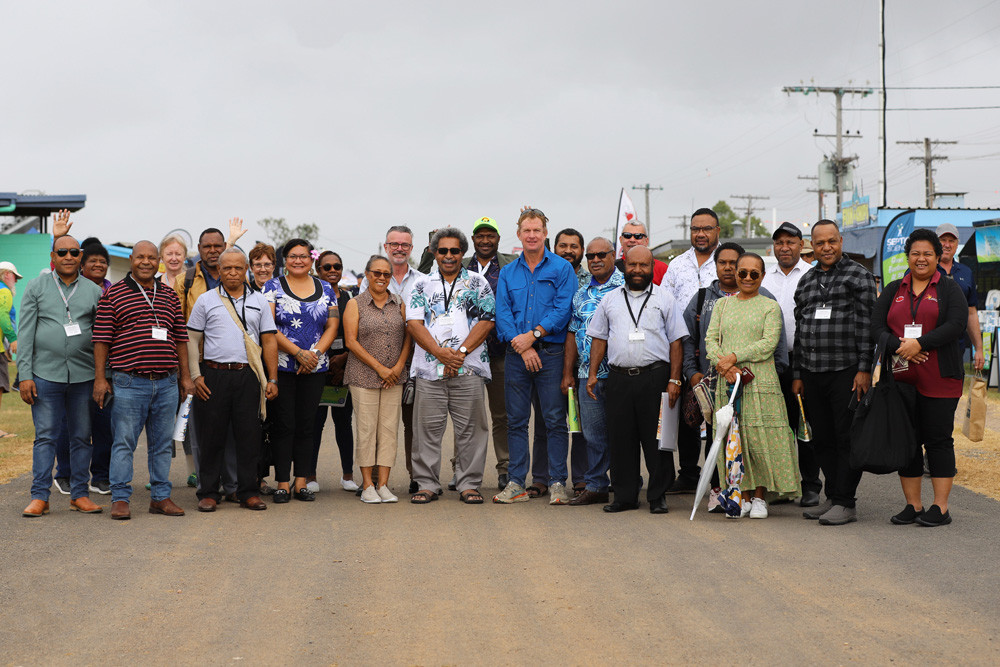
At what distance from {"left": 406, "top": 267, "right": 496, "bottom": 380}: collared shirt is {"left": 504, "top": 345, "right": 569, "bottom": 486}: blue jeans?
0.37 meters

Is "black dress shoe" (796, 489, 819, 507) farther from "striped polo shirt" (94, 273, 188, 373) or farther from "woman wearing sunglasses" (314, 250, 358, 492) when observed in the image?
"striped polo shirt" (94, 273, 188, 373)

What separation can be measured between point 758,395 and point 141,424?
4700 mm

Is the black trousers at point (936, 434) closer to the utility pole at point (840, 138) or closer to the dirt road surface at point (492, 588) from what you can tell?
the dirt road surface at point (492, 588)

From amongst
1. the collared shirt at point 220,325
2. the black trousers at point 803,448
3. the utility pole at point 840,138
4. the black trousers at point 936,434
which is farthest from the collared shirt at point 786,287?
the utility pole at point 840,138

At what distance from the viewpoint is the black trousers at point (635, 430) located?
7.89m

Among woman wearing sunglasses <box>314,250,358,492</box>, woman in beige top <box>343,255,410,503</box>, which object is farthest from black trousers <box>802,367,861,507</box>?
woman wearing sunglasses <box>314,250,358,492</box>

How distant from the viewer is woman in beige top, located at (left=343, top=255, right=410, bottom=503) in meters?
8.37

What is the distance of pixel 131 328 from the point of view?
25.1 ft

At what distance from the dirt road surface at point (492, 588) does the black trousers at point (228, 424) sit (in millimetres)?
276

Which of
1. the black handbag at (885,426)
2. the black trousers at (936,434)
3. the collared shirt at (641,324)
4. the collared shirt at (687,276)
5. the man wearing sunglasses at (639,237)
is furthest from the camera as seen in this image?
the man wearing sunglasses at (639,237)

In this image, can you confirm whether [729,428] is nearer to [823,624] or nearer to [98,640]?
[823,624]

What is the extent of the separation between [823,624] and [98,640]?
11.0 feet

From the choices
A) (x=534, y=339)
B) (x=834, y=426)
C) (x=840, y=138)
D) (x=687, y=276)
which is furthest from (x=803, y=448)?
(x=840, y=138)

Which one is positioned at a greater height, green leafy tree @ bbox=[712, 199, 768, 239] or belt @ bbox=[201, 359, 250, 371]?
green leafy tree @ bbox=[712, 199, 768, 239]
